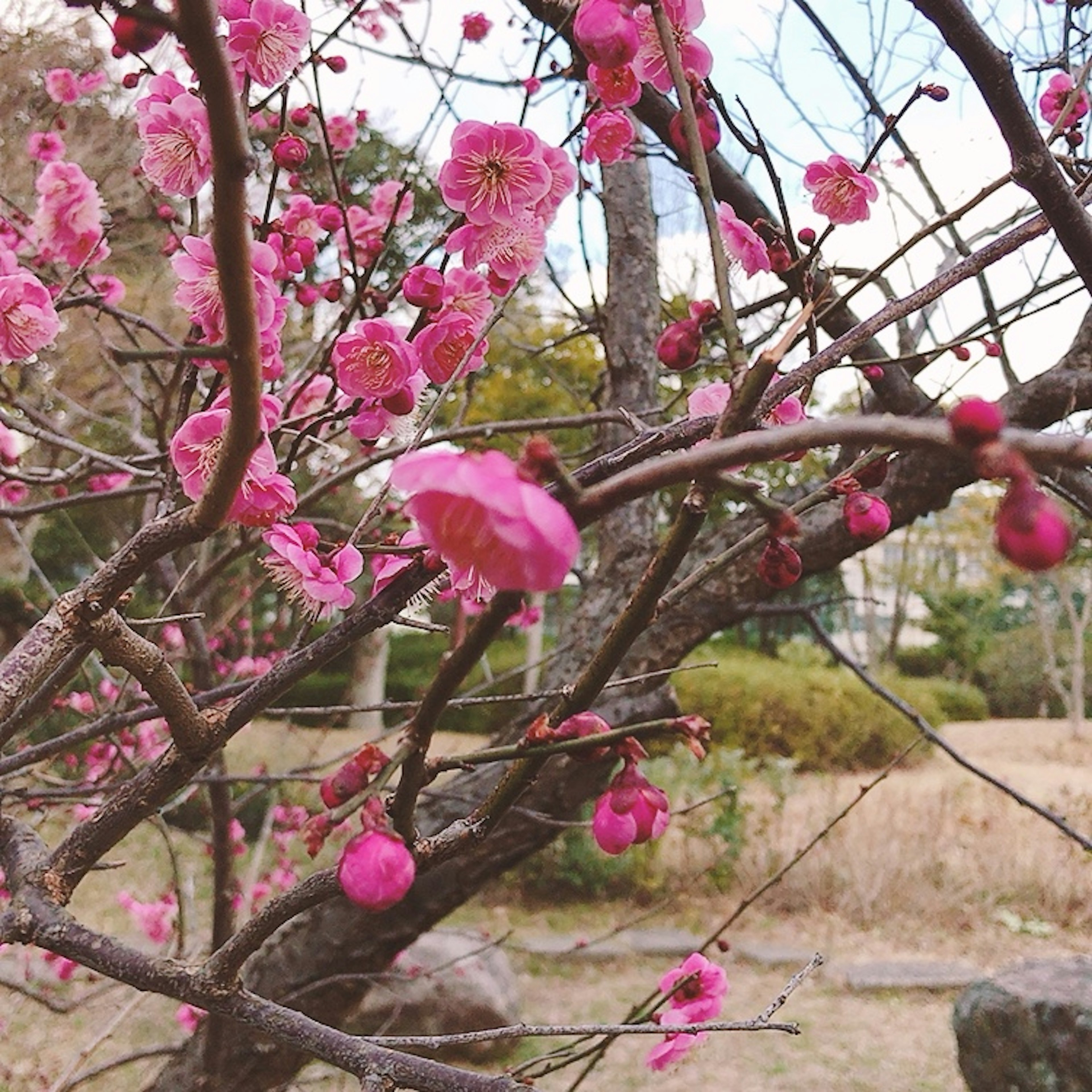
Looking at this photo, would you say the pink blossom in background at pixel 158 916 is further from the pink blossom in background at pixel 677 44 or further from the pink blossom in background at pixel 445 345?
the pink blossom in background at pixel 677 44

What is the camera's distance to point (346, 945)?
6.35 feet

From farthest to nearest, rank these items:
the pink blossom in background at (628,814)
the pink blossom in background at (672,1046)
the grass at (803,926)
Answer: the grass at (803,926)
the pink blossom in background at (672,1046)
the pink blossom in background at (628,814)

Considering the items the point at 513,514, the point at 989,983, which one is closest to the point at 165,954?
the point at 989,983

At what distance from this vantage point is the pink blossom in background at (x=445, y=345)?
40.3 inches

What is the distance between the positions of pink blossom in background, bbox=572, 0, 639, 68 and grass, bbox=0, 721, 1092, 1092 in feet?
7.07

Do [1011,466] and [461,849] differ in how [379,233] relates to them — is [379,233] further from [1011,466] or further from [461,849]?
[1011,466]

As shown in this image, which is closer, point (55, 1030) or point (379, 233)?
point (379, 233)

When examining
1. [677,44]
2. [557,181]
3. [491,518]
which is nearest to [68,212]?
[557,181]

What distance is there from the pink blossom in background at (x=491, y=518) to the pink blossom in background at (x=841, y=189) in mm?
780

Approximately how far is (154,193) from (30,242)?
265 millimetres

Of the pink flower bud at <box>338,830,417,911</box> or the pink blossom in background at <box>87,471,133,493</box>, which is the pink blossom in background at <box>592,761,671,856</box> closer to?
the pink flower bud at <box>338,830,417,911</box>

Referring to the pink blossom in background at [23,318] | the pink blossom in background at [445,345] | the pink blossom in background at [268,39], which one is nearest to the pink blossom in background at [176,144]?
the pink blossom in background at [268,39]

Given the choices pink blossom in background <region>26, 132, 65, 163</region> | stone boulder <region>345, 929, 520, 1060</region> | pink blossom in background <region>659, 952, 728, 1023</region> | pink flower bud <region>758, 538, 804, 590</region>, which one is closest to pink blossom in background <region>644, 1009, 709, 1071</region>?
pink blossom in background <region>659, 952, 728, 1023</region>

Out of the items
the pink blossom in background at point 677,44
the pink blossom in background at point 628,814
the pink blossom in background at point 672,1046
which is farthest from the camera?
the pink blossom in background at point 672,1046
